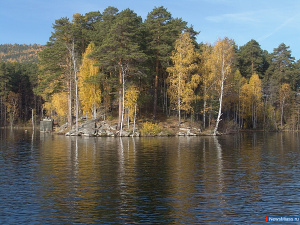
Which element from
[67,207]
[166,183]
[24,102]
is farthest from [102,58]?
[24,102]

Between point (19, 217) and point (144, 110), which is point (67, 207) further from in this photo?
point (144, 110)

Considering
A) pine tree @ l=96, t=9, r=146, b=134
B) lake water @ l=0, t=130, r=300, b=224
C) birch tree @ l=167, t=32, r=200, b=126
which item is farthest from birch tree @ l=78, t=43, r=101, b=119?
lake water @ l=0, t=130, r=300, b=224

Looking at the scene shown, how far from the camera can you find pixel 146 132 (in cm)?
5172

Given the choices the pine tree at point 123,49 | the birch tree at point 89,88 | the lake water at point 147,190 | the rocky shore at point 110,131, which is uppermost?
the pine tree at point 123,49

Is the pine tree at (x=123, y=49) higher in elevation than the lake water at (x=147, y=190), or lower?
higher

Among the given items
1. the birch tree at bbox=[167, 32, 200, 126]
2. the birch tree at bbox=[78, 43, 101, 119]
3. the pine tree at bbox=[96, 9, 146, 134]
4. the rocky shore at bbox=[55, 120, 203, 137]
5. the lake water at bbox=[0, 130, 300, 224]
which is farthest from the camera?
the birch tree at bbox=[78, 43, 101, 119]

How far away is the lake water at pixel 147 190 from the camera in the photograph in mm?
11797

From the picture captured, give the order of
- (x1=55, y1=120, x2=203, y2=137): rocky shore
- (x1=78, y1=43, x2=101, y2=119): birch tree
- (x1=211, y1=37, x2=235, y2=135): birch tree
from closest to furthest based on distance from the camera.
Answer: (x1=55, y1=120, x2=203, y2=137): rocky shore
(x1=78, y1=43, x2=101, y2=119): birch tree
(x1=211, y1=37, x2=235, y2=135): birch tree

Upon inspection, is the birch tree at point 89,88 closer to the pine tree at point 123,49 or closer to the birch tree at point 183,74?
the pine tree at point 123,49

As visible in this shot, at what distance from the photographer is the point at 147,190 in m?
15.5

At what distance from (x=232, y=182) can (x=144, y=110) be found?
45580 mm

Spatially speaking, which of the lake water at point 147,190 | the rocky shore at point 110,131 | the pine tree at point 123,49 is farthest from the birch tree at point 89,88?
the lake water at point 147,190

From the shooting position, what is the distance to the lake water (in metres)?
11.8

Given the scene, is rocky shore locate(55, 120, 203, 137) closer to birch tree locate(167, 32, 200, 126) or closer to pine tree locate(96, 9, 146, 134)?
pine tree locate(96, 9, 146, 134)
